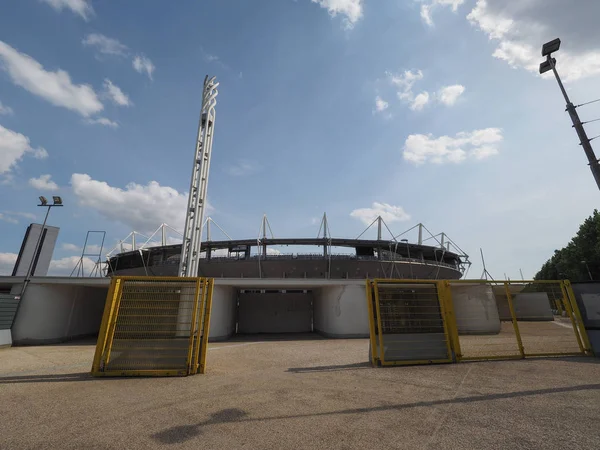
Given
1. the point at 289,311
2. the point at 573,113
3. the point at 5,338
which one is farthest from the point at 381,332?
the point at 5,338

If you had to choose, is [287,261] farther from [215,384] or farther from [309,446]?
[309,446]

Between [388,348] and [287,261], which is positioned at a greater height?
[287,261]

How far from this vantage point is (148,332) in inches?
300

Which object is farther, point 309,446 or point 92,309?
point 92,309

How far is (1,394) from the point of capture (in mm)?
5543

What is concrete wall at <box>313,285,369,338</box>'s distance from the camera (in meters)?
17.2

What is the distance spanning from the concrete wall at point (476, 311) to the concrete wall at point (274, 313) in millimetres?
11353

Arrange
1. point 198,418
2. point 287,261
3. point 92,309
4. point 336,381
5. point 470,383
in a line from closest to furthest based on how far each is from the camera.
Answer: point 198,418, point 470,383, point 336,381, point 92,309, point 287,261

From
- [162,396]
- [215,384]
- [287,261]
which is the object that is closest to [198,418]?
[162,396]

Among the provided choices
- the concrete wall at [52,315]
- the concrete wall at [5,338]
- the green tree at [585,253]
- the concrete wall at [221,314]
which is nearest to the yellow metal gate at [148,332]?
the concrete wall at [221,314]

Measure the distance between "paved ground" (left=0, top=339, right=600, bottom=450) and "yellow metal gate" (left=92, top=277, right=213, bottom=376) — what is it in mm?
524

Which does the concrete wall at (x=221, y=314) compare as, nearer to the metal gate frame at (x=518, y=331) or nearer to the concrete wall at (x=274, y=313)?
the concrete wall at (x=274, y=313)

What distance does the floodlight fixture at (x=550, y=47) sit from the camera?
9.48 metres

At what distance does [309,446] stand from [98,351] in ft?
21.2
